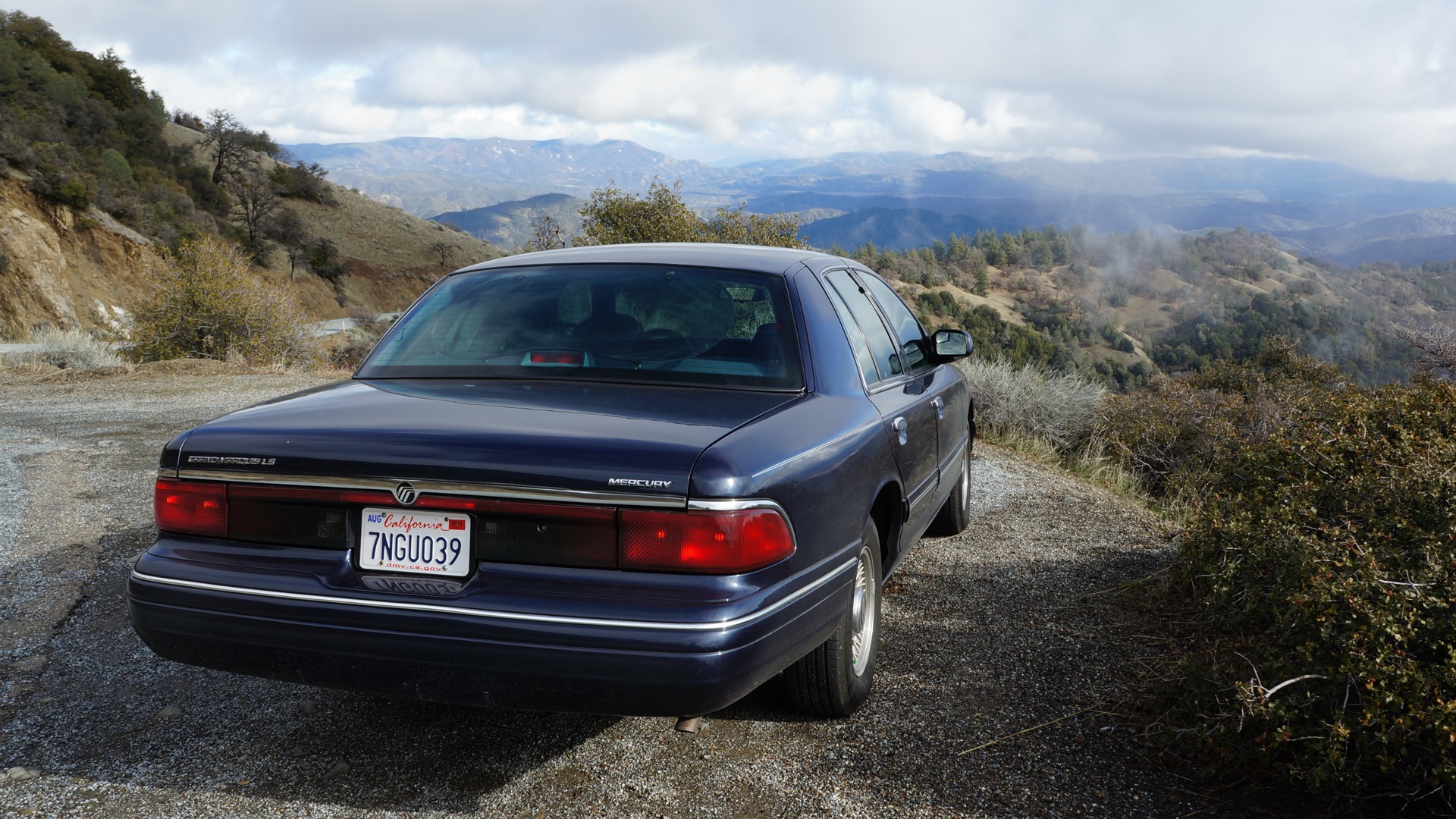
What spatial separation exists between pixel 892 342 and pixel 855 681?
5.10 feet

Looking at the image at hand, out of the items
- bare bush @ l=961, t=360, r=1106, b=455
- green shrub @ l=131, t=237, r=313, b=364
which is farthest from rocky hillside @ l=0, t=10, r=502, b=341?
bare bush @ l=961, t=360, r=1106, b=455

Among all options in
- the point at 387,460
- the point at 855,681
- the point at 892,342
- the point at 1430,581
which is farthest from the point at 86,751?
the point at 1430,581

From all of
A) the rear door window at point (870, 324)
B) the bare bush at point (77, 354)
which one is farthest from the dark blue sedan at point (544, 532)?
the bare bush at point (77, 354)

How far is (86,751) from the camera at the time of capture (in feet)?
9.14

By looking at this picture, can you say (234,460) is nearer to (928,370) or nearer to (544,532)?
(544,532)

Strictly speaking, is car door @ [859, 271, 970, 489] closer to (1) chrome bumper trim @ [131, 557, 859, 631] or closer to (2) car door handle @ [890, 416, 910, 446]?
(2) car door handle @ [890, 416, 910, 446]

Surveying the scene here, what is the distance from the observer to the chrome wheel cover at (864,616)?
120 inches

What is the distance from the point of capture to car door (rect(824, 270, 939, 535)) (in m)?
3.31

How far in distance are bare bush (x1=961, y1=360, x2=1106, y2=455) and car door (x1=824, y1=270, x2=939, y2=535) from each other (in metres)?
6.33

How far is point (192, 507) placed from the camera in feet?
8.06

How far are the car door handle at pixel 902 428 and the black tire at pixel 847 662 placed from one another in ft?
1.23

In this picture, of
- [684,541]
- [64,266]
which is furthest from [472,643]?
[64,266]

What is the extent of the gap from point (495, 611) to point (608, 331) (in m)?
1.20

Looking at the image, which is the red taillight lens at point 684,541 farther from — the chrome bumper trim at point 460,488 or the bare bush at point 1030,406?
the bare bush at point 1030,406
